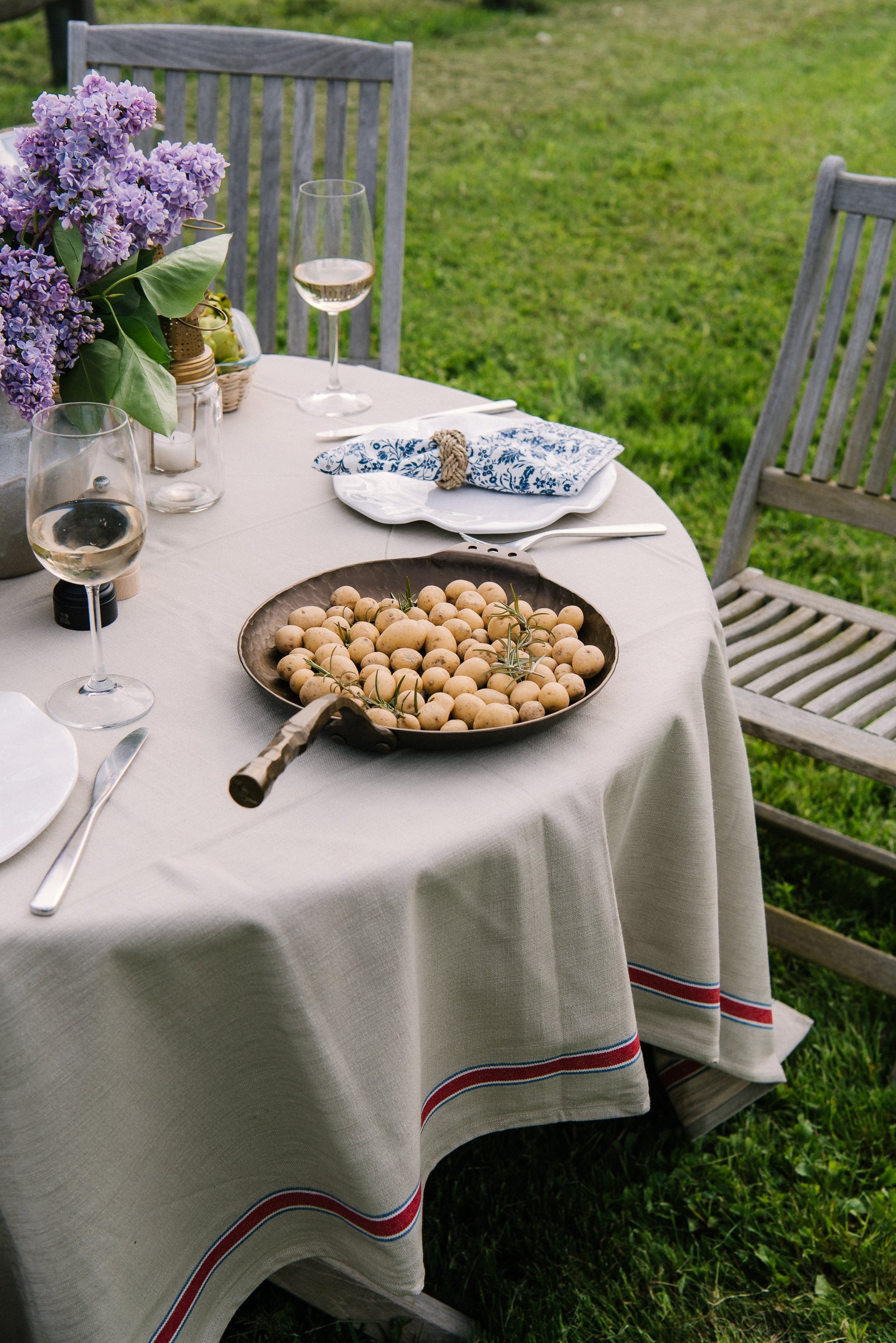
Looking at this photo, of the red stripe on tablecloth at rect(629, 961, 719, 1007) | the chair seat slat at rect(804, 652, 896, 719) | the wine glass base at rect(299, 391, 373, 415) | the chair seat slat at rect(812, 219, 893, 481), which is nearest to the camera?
the red stripe on tablecloth at rect(629, 961, 719, 1007)

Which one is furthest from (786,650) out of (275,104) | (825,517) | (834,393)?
(275,104)

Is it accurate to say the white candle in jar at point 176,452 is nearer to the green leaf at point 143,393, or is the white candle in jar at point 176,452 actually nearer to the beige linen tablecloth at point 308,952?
Answer: the beige linen tablecloth at point 308,952

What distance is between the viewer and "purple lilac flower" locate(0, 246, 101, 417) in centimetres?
117

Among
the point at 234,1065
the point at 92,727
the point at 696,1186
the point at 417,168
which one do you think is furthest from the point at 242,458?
the point at 417,168

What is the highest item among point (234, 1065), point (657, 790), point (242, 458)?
point (242, 458)

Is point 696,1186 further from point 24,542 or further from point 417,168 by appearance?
point 417,168

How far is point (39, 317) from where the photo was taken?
47.2 inches

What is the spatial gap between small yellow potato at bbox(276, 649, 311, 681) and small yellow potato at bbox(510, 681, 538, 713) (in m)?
0.21

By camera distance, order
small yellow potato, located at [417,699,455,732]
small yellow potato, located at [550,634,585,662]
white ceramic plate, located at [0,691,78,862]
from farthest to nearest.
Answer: small yellow potato, located at [550,634,585,662] → small yellow potato, located at [417,699,455,732] → white ceramic plate, located at [0,691,78,862]

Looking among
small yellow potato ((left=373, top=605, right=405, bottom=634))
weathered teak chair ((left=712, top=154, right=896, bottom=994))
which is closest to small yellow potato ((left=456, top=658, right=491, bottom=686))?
small yellow potato ((left=373, top=605, right=405, bottom=634))

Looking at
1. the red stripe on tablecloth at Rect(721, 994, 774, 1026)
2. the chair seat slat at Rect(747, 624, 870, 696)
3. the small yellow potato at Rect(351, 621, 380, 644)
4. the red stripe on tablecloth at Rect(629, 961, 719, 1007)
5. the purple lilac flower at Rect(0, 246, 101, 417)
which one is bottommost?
the red stripe on tablecloth at Rect(721, 994, 774, 1026)

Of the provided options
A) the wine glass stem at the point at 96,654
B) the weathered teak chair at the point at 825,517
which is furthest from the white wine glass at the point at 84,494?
the weathered teak chair at the point at 825,517

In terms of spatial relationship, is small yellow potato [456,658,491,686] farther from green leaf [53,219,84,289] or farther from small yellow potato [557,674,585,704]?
green leaf [53,219,84,289]

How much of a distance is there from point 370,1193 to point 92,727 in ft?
1.72
